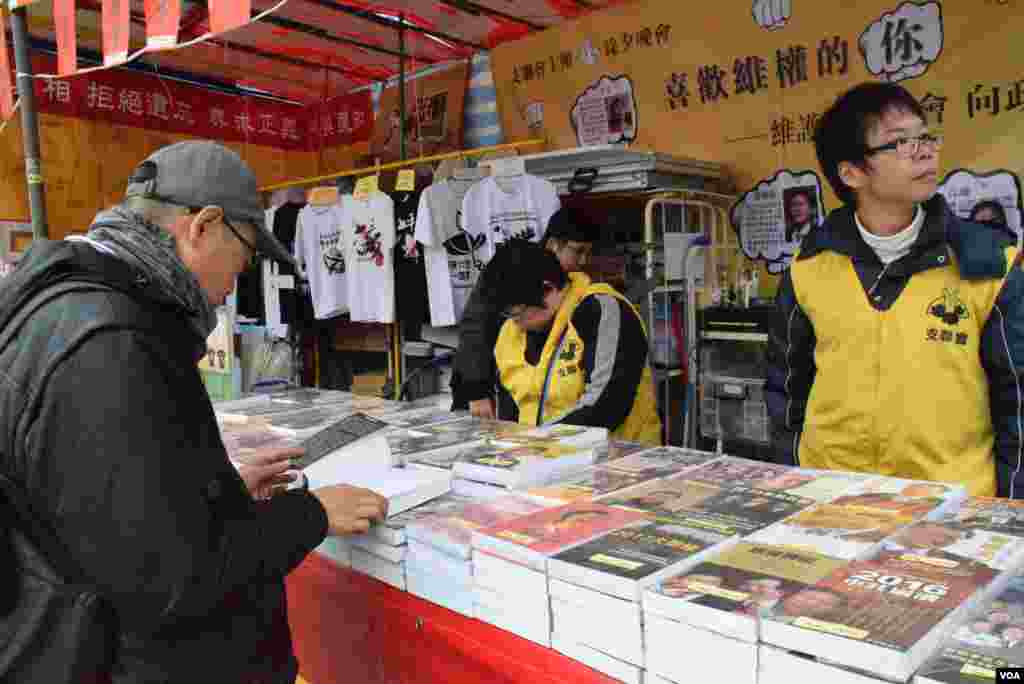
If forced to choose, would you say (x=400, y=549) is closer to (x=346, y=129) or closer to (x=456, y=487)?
(x=456, y=487)

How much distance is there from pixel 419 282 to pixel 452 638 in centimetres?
382

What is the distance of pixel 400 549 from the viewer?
1.25 metres

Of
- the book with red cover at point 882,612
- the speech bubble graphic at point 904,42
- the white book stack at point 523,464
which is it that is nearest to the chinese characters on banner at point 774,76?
the speech bubble graphic at point 904,42

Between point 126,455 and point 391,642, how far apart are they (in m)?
0.66

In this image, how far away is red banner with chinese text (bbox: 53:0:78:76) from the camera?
2.36 metres

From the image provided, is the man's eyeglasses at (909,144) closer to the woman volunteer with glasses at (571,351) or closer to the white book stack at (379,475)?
the woman volunteer with glasses at (571,351)

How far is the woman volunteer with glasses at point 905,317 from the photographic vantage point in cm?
158

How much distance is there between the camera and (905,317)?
164 centimetres

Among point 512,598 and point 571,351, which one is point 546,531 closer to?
point 512,598

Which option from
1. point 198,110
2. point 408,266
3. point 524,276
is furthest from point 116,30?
point 198,110

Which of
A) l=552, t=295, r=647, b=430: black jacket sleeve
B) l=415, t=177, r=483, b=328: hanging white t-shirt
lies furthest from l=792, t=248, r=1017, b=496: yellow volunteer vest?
l=415, t=177, r=483, b=328: hanging white t-shirt

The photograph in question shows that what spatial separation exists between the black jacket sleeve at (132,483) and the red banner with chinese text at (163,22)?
142cm

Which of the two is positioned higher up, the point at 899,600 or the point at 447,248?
the point at 447,248

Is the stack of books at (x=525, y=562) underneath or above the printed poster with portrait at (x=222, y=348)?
underneath
